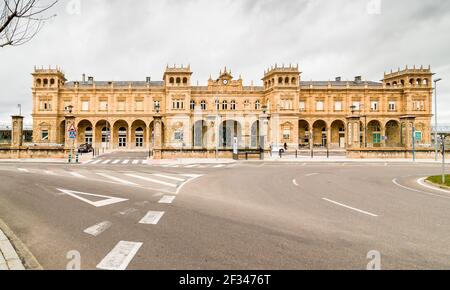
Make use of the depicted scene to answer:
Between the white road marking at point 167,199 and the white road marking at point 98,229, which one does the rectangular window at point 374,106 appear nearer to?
the white road marking at point 167,199

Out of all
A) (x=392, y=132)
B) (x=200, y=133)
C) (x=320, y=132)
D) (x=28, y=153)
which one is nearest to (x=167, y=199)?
(x=28, y=153)

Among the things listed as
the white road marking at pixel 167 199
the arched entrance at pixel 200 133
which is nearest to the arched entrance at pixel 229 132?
the arched entrance at pixel 200 133

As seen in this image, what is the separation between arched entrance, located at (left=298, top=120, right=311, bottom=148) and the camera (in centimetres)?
5403

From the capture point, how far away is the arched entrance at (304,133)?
5403 cm

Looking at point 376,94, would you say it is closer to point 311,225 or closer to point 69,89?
point 311,225

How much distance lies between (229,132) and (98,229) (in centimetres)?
4967

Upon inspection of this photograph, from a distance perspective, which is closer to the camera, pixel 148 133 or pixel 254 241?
pixel 254 241

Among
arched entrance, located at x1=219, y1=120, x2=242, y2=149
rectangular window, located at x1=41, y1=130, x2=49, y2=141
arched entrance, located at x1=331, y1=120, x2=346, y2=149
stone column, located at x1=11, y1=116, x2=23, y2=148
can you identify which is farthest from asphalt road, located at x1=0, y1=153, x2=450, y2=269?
rectangular window, located at x1=41, y1=130, x2=49, y2=141

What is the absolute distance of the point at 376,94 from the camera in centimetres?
5441

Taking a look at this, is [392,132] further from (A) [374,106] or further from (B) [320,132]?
(B) [320,132]

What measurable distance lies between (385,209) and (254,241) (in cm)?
467

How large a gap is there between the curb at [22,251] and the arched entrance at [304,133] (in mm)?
52724

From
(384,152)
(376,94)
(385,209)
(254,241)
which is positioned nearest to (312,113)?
(376,94)

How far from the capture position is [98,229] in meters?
5.15
